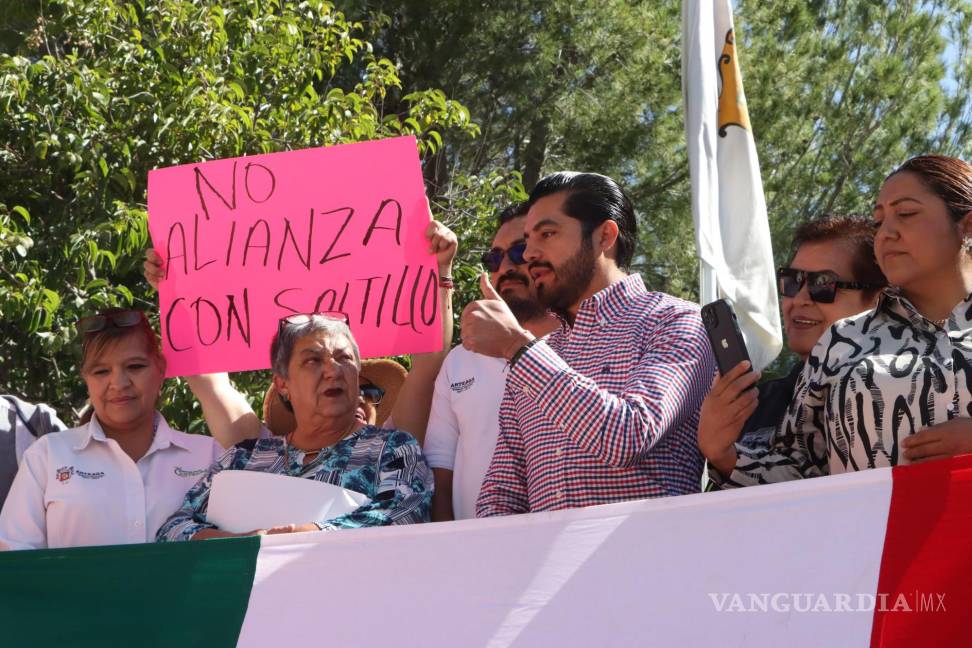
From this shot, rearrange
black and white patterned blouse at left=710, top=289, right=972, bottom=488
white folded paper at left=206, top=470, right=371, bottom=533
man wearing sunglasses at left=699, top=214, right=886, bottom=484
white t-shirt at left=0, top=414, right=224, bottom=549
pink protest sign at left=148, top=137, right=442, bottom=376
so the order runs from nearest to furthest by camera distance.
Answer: black and white patterned blouse at left=710, top=289, right=972, bottom=488, white folded paper at left=206, top=470, right=371, bottom=533, man wearing sunglasses at left=699, top=214, right=886, bottom=484, white t-shirt at left=0, top=414, right=224, bottom=549, pink protest sign at left=148, top=137, right=442, bottom=376

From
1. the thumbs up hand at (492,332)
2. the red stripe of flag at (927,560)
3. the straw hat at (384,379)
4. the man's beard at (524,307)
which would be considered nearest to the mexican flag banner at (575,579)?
the red stripe of flag at (927,560)

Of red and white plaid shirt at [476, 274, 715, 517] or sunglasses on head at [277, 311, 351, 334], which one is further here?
sunglasses on head at [277, 311, 351, 334]

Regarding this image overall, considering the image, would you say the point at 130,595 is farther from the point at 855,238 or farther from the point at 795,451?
the point at 855,238

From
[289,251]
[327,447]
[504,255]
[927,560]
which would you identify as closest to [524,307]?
[504,255]

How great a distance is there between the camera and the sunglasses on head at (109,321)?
3.84m

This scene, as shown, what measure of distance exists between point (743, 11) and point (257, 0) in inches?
317

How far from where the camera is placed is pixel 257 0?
19.9 feet

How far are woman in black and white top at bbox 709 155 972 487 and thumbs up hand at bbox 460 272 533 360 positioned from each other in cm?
53

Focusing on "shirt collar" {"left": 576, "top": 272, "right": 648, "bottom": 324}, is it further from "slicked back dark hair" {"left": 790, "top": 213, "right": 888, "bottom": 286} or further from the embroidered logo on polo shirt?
the embroidered logo on polo shirt

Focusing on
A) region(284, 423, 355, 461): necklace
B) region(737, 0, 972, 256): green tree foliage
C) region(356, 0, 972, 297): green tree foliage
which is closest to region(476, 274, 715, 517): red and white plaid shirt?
region(284, 423, 355, 461): necklace

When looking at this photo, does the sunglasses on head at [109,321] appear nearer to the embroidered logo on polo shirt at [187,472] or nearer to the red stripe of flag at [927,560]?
the embroidered logo on polo shirt at [187,472]

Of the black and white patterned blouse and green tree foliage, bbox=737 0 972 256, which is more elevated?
green tree foliage, bbox=737 0 972 256

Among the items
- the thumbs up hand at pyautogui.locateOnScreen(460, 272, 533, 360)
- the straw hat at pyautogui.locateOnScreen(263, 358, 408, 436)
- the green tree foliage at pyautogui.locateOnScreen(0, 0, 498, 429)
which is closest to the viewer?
the thumbs up hand at pyautogui.locateOnScreen(460, 272, 533, 360)

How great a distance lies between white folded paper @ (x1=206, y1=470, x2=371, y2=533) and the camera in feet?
10.3
